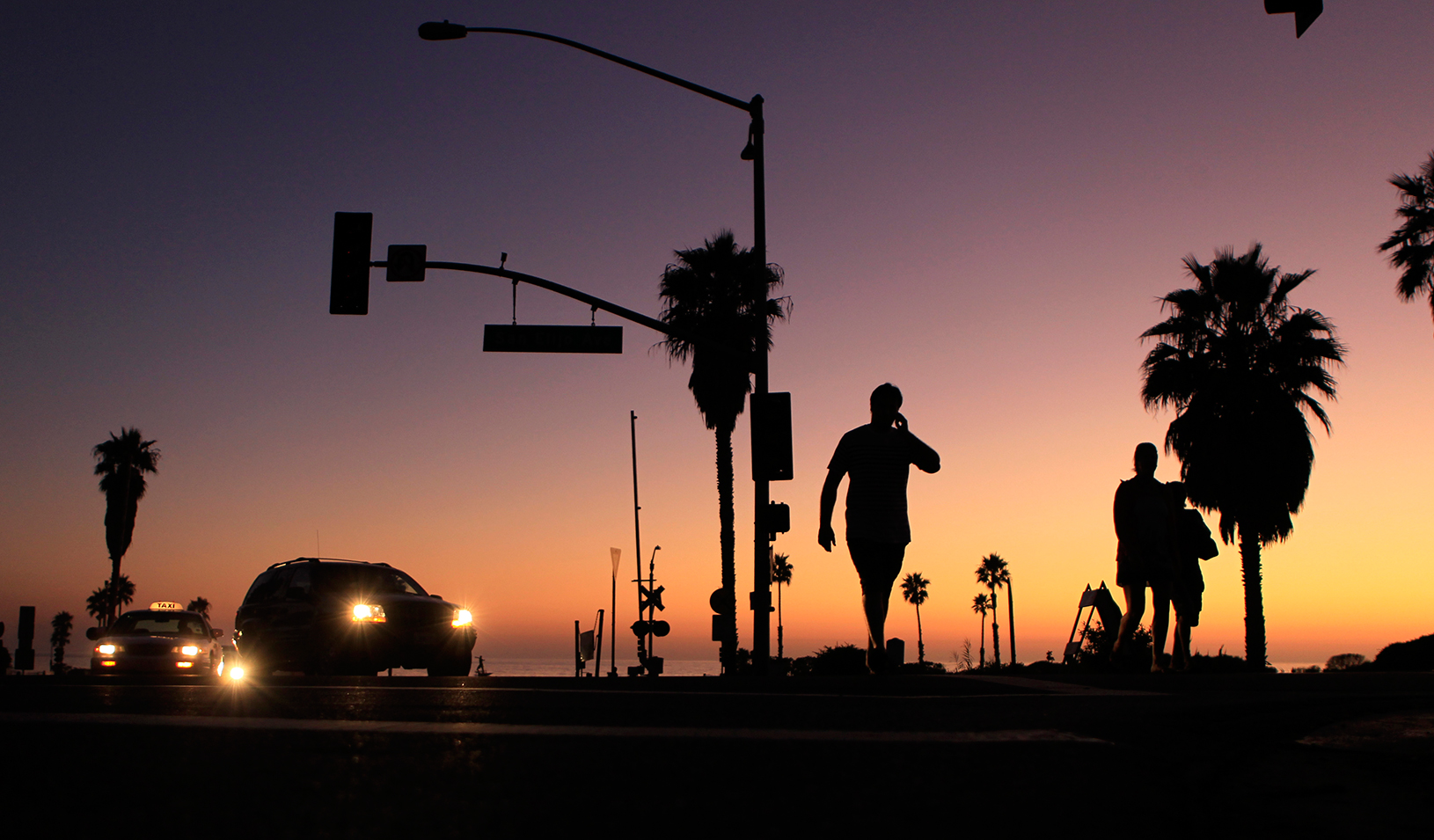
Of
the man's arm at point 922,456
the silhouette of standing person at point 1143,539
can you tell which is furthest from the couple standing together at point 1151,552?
the man's arm at point 922,456

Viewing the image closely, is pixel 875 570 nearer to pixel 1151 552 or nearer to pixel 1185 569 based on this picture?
pixel 1151 552

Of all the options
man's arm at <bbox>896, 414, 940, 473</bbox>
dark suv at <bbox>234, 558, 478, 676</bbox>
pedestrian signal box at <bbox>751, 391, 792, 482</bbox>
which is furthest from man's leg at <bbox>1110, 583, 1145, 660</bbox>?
dark suv at <bbox>234, 558, 478, 676</bbox>

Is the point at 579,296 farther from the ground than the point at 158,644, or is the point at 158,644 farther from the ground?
the point at 579,296

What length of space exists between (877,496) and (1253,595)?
99.6ft

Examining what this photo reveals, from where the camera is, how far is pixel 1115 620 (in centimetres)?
1983

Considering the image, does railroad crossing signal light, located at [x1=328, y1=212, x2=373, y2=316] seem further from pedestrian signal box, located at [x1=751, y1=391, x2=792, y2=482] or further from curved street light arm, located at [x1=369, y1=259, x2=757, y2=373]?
pedestrian signal box, located at [x1=751, y1=391, x2=792, y2=482]

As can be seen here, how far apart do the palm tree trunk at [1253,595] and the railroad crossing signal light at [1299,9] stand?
28495 mm

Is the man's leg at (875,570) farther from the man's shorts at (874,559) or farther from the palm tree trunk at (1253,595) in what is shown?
the palm tree trunk at (1253,595)

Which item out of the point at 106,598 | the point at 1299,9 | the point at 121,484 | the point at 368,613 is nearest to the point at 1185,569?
the point at 1299,9

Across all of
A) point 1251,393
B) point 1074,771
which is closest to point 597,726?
point 1074,771

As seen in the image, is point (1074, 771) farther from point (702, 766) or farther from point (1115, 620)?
point (1115, 620)

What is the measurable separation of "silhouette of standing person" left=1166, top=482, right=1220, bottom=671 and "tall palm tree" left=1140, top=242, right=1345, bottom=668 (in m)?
23.8

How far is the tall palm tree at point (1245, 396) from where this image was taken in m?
33.8

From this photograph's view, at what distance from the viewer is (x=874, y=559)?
29.3 ft
